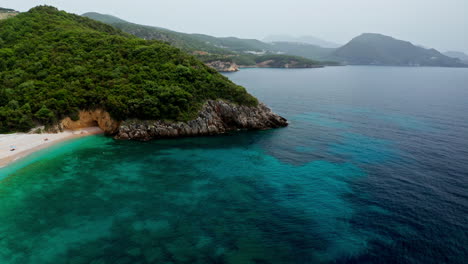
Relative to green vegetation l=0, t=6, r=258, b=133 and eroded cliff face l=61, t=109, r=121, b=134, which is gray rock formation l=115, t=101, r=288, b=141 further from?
eroded cliff face l=61, t=109, r=121, b=134

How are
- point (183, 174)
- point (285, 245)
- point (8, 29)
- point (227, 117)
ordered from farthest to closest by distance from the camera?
point (8, 29)
point (227, 117)
point (183, 174)
point (285, 245)

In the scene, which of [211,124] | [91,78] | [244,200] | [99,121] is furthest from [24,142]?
[244,200]

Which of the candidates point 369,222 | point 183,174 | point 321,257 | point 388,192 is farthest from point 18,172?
point 388,192

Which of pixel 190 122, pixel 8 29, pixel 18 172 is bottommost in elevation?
pixel 18 172

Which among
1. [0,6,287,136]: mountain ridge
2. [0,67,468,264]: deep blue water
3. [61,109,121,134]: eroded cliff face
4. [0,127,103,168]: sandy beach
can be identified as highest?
[0,6,287,136]: mountain ridge

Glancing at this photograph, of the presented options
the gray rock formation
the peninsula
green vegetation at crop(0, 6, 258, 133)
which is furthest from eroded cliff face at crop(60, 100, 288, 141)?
green vegetation at crop(0, 6, 258, 133)

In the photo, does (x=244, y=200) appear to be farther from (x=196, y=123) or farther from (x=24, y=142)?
(x=24, y=142)

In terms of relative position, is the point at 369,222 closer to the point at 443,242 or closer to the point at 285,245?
the point at 443,242
